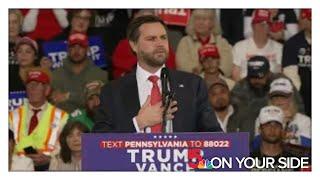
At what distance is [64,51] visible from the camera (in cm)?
785

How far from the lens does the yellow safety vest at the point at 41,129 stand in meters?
7.84

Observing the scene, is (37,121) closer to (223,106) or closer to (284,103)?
(223,106)

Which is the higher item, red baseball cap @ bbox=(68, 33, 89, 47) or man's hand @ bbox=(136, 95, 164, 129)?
red baseball cap @ bbox=(68, 33, 89, 47)

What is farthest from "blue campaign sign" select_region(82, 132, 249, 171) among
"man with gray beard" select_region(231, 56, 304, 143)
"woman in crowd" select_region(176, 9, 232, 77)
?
"woman in crowd" select_region(176, 9, 232, 77)

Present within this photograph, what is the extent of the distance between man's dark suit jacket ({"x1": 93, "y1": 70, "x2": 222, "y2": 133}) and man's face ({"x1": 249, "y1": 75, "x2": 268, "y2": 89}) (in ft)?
1.51

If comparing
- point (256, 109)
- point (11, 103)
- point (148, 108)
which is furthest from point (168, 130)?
point (11, 103)

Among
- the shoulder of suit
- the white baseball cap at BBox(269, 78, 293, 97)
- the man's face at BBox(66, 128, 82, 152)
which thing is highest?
the shoulder of suit

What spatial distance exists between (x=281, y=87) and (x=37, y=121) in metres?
2.25

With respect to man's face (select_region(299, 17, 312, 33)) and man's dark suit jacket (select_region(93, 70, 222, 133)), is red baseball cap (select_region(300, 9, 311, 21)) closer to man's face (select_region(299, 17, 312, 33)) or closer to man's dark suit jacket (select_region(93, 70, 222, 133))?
man's face (select_region(299, 17, 312, 33))

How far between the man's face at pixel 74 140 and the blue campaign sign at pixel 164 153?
25cm

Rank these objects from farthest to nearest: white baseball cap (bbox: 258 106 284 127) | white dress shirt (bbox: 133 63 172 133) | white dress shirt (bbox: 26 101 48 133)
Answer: white dress shirt (bbox: 26 101 48 133) < white baseball cap (bbox: 258 106 284 127) < white dress shirt (bbox: 133 63 172 133)

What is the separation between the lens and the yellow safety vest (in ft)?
25.7

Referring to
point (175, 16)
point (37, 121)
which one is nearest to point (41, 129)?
point (37, 121)

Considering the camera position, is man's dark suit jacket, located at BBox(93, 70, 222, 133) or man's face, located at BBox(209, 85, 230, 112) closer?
man's dark suit jacket, located at BBox(93, 70, 222, 133)
